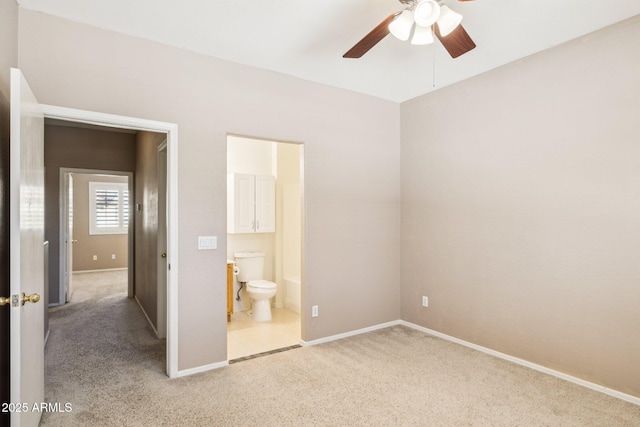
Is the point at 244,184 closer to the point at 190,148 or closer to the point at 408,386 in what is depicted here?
the point at 190,148

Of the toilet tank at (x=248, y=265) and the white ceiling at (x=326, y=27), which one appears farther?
the toilet tank at (x=248, y=265)

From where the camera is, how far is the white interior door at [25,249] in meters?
1.61

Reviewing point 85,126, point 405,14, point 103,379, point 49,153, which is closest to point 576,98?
point 405,14

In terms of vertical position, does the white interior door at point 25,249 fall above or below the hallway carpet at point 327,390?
above

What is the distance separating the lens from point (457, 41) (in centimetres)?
216

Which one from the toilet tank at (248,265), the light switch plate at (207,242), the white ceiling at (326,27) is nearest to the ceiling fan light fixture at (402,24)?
Result: the white ceiling at (326,27)

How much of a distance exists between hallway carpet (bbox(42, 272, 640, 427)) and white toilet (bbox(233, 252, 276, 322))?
1.12 metres

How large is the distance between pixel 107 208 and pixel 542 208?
901 cm

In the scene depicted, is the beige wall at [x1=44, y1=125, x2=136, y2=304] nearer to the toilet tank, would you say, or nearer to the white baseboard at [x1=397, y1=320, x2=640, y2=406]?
the toilet tank

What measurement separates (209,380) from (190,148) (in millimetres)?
1882

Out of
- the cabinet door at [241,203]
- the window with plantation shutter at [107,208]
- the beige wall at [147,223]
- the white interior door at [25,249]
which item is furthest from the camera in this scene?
the window with plantation shutter at [107,208]

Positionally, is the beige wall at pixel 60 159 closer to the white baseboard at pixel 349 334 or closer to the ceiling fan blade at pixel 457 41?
the white baseboard at pixel 349 334

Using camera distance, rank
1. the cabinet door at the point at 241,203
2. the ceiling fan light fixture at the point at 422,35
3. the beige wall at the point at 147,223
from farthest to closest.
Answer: the cabinet door at the point at 241,203
the beige wall at the point at 147,223
the ceiling fan light fixture at the point at 422,35

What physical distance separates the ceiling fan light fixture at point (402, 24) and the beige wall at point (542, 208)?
1614 mm
